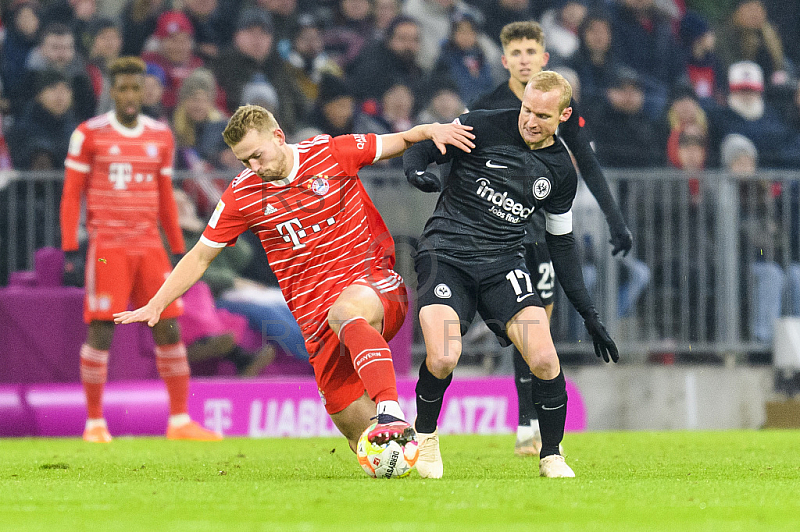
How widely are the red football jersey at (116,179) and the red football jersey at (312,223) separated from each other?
329cm

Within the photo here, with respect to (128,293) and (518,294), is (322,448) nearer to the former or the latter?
(128,293)

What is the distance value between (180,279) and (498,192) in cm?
147

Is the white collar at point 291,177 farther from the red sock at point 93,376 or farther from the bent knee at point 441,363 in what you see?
the red sock at point 93,376

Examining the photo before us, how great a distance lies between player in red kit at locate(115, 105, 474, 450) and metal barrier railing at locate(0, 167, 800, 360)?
446 cm

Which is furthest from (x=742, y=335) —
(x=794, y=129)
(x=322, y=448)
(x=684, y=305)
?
(x=322, y=448)

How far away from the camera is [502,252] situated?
5.52m

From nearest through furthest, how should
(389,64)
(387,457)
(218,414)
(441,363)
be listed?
(387,457), (441,363), (218,414), (389,64)

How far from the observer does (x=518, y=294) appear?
5.38 meters

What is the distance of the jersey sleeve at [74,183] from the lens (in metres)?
8.67

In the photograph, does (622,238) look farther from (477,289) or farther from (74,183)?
(74,183)

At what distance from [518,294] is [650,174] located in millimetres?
5268

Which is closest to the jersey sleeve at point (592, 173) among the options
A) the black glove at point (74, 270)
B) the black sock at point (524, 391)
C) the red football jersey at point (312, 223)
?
the black sock at point (524, 391)

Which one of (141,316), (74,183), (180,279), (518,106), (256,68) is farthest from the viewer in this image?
(256,68)

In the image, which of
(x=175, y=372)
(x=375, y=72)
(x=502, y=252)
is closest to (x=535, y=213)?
(x=502, y=252)
